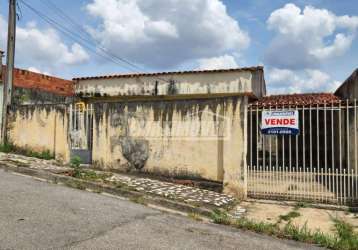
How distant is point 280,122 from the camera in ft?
28.3

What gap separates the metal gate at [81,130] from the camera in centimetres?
1080

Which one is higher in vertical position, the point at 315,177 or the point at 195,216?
the point at 315,177

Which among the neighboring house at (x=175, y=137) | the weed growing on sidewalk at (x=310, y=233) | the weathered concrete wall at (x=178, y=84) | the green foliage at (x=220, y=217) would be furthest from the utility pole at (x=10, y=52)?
the weed growing on sidewalk at (x=310, y=233)

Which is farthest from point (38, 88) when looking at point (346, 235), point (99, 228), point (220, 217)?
point (346, 235)

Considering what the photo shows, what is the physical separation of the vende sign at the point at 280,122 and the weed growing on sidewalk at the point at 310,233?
2.58 metres

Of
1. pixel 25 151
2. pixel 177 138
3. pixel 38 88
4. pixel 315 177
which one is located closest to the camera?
pixel 315 177

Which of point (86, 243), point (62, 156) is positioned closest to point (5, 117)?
point (62, 156)

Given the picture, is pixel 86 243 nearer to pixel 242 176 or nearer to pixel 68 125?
pixel 242 176

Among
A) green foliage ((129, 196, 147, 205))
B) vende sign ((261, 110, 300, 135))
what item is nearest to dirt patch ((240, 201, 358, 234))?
vende sign ((261, 110, 300, 135))

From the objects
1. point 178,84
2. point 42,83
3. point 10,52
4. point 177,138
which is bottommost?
point 177,138

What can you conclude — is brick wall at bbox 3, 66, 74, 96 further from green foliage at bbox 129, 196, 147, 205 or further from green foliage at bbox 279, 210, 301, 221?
green foliage at bbox 279, 210, 301, 221

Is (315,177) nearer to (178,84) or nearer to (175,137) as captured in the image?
(175,137)

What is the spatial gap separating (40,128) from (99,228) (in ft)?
25.2

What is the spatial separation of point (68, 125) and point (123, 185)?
377 cm
